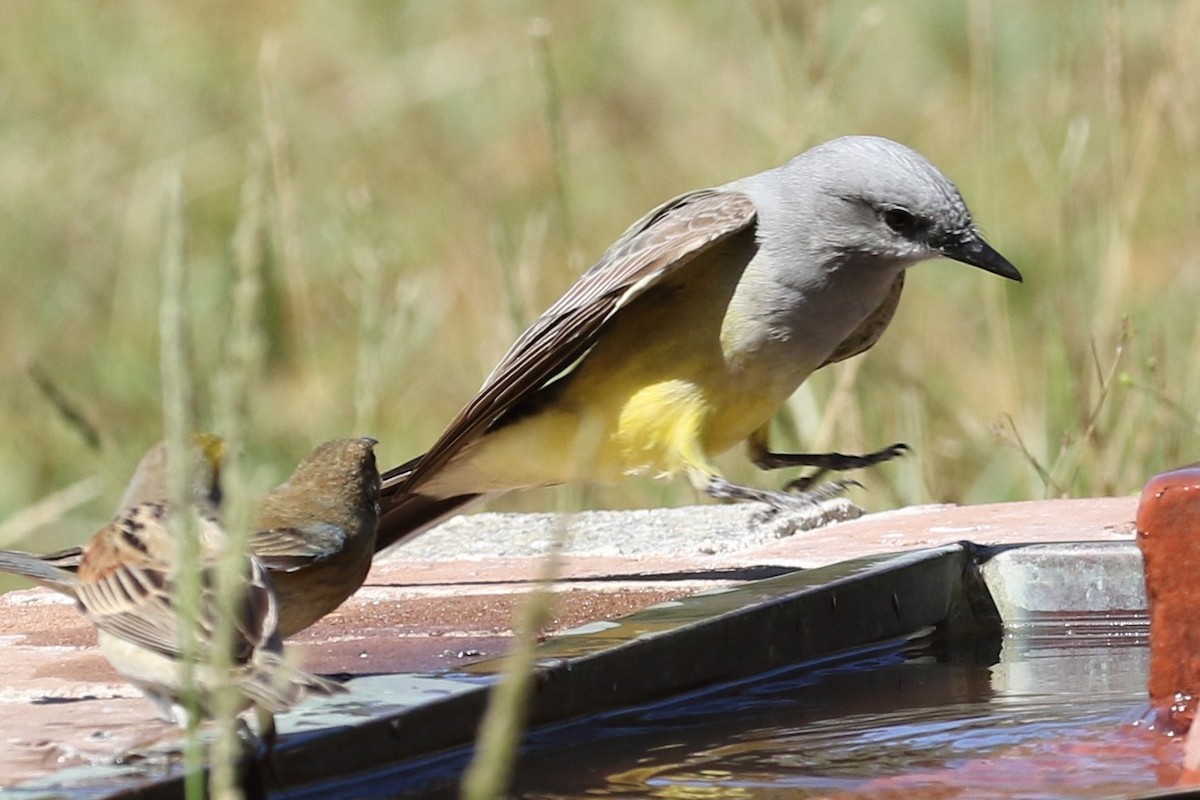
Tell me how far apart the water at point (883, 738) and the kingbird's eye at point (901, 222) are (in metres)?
1.30

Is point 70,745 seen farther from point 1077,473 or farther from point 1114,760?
point 1077,473

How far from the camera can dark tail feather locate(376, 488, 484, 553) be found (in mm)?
4883

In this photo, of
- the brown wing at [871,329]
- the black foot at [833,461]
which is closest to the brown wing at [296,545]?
the black foot at [833,461]

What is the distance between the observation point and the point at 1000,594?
13.4 feet

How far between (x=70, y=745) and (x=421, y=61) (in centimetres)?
793

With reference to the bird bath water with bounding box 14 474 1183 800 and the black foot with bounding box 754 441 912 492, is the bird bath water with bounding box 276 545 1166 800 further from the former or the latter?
the black foot with bounding box 754 441 912 492

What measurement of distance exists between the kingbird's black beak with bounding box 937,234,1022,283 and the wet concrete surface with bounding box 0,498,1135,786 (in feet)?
1.77

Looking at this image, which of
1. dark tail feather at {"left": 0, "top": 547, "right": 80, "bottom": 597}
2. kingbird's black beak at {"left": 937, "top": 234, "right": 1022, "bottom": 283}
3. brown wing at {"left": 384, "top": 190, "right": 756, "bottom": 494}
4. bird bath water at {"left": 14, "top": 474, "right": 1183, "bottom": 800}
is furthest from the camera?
kingbird's black beak at {"left": 937, "top": 234, "right": 1022, "bottom": 283}

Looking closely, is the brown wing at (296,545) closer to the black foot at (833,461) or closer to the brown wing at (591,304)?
the brown wing at (591,304)

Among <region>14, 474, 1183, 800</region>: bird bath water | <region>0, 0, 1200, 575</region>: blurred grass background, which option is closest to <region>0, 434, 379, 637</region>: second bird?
<region>14, 474, 1183, 800</region>: bird bath water

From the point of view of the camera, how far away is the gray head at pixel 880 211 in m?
4.86

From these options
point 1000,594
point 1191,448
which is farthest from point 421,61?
point 1000,594

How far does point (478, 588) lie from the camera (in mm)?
4109

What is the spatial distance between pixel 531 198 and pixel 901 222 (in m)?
4.87
